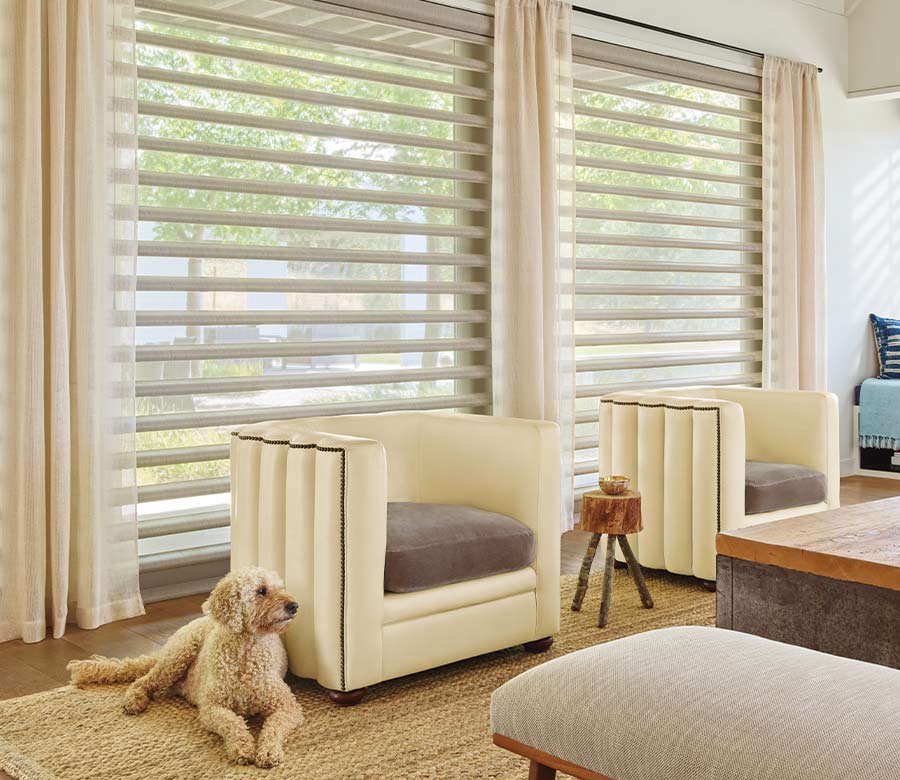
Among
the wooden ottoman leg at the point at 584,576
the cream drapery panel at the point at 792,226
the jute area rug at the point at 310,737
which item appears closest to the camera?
the jute area rug at the point at 310,737

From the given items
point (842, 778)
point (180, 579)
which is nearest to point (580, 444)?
point (180, 579)

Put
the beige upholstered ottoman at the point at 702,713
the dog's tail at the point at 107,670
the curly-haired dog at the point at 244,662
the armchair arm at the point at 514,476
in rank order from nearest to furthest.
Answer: the beige upholstered ottoman at the point at 702,713, the curly-haired dog at the point at 244,662, the dog's tail at the point at 107,670, the armchair arm at the point at 514,476

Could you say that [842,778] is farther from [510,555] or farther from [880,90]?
[880,90]

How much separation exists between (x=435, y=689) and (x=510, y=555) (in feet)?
1.41

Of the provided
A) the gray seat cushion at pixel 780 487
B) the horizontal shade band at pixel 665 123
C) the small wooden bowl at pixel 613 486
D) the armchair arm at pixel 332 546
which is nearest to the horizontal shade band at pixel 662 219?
the horizontal shade band at pixel 665 123

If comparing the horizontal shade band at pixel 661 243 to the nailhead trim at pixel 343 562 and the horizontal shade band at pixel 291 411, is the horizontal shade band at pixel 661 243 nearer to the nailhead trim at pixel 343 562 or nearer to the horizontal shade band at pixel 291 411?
the horizontal shade band at pixel 291 411

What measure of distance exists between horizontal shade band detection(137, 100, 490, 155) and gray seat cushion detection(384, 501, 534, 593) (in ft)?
5.63

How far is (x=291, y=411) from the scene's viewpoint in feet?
13.9

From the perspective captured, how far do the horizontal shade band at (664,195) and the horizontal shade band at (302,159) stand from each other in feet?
2.50

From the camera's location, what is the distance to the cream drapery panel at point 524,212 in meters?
4.80

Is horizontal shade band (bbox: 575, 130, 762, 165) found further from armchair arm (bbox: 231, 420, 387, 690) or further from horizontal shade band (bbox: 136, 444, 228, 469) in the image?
armchair arm (bbox: 231, 420, 387, 690)

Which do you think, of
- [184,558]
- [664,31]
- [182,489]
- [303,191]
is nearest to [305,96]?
[303,191]

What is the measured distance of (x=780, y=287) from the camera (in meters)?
6.26

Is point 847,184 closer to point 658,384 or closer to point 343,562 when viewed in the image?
point 658,384
